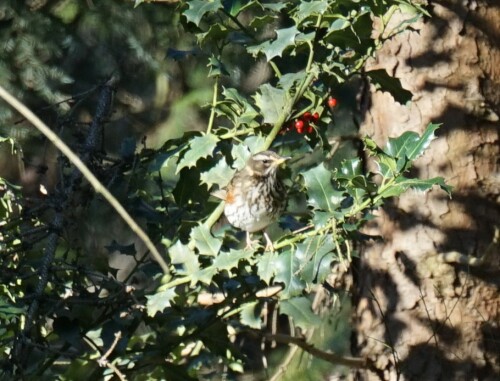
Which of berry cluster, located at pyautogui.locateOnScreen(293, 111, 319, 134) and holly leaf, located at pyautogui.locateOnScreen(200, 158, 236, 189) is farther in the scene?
holly leaf, located at pyautogui.locateOnScreen(200, 158, 236, 189)

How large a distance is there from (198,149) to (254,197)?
1.03 ft

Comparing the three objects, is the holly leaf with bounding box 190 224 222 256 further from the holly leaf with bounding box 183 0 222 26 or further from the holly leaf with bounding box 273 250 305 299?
the holly leaf with bounding box 183 0 222 26

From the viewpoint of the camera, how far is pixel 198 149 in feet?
8.30

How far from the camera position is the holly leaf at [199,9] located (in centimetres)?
237

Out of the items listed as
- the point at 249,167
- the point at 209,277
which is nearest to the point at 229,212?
the point at 249,167

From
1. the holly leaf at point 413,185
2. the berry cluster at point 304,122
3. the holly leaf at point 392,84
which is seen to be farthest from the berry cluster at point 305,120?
the holly leaf at point 413,185

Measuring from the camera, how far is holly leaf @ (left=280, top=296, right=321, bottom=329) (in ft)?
8.64

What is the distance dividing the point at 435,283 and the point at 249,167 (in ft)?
2.52

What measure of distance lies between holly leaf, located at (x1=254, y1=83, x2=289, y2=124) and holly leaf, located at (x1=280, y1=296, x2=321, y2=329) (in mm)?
521

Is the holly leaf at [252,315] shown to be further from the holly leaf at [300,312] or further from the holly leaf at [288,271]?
the holly leaf at [288,271]

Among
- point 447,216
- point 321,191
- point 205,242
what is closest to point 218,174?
point 205,242

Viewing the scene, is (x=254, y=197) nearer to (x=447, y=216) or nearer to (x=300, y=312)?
(x=300, y=312)

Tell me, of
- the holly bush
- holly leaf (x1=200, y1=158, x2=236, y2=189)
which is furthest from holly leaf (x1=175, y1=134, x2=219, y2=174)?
holly leaf (x1=200, y1=158, x2=236, y2=189)

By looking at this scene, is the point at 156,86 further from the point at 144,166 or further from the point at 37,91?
the point at 144,166
